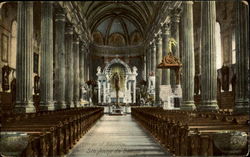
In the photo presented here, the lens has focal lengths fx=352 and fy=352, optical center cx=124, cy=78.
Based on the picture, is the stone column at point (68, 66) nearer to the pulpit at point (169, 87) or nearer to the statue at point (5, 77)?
the statue at point (5, 77)

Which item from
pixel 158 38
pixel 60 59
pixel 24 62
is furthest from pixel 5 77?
pixel 158 38

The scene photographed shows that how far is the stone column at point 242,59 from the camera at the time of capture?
33.5 ft

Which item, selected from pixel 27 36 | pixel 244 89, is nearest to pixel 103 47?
pixel 27 36

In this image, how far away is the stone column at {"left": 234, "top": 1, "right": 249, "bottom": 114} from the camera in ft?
33.5

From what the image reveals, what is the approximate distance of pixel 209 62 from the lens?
1240 centimetres

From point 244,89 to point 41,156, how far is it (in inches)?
275

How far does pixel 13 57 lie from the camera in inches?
870

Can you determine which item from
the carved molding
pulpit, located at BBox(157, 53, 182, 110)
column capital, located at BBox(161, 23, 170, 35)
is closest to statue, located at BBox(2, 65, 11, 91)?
pulpit, located at BBox(157, 53, 182, 110)

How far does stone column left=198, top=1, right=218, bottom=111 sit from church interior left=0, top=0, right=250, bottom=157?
0.04 meters

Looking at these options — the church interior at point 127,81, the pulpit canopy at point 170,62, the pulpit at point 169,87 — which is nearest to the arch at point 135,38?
the church interior at point 127,81

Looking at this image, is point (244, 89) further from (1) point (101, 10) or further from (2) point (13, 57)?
(1) point (101, 10)

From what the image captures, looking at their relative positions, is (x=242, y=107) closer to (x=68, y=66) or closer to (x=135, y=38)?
(x=68, y=66)

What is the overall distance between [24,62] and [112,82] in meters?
29.4

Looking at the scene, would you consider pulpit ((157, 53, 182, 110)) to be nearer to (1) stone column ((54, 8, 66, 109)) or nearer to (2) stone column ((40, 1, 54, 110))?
(2) stone column ((40, 1, 54, 110))
